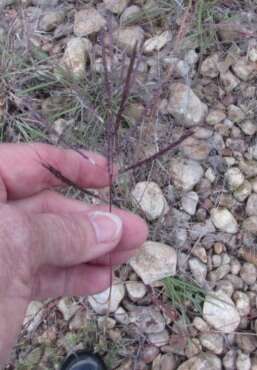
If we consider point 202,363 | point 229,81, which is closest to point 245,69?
point 229,81

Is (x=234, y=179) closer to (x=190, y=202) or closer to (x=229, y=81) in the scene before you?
(x=190, y=202)

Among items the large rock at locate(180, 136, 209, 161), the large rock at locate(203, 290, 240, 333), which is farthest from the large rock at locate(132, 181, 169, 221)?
the large rock at locate(203, 290, 240, 333)

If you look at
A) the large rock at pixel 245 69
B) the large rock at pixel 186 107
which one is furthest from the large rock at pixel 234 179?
the large rock at pixel 245 69

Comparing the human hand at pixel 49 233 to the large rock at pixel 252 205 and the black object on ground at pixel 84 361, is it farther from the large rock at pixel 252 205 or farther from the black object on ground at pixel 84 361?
the large rock at pixel 252 205

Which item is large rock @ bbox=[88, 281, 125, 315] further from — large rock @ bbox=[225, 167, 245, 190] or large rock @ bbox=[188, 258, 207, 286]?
large rock @ bbox=[225, 167, 245, 190]

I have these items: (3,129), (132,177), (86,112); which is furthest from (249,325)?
(3,129)

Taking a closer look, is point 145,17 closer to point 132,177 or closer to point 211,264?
point 132,177
